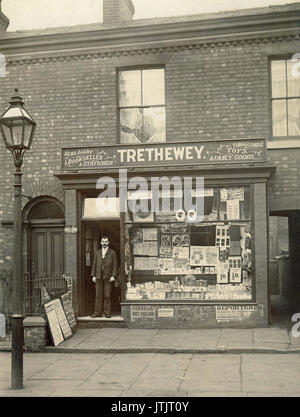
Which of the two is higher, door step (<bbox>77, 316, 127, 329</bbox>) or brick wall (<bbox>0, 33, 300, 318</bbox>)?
brick wall (<bbox>0, 33, 300, 318</bbox>)

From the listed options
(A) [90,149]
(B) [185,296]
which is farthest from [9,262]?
(B) [185,296]

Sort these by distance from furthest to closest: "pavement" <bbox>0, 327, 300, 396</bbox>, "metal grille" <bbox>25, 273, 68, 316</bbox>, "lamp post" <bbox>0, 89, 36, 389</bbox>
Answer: "metal grille" <bbox>25, 273, 68, 316</bbox>, "lamp post" <bbox>0, 89, 36, 389</bbox>, "pavement" <bbox>0, 327, 300, 396</bbox>

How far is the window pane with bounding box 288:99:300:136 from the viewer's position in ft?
41.1

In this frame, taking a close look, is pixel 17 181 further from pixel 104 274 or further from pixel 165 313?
pixel 165 313

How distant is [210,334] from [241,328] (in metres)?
0.85

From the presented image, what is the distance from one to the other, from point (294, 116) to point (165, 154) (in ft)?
10.2

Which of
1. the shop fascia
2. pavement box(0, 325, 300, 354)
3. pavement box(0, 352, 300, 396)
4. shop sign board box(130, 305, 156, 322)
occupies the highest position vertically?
the shop fascia

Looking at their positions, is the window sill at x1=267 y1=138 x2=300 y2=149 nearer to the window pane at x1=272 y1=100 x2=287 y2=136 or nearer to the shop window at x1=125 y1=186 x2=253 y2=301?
the window pane at x1=272 y1=100 x2=287 y2=136

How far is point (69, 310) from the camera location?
37.9 feet

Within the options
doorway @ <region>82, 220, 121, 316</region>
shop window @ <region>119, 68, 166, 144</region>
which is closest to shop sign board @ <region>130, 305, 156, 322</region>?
doorway @ <region>82, 220, 121, 316</region>

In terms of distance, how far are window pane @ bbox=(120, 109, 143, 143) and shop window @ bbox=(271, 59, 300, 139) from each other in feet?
10.2
